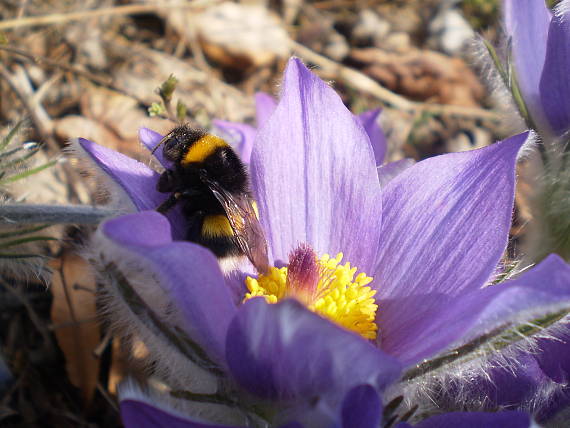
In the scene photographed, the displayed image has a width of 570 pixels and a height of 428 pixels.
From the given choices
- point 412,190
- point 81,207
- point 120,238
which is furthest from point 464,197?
point 81,207

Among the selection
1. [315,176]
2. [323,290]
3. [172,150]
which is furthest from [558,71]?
[172,150]

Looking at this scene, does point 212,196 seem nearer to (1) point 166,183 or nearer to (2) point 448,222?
(1) point 166,183

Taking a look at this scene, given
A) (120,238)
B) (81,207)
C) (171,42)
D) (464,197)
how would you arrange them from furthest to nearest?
(171,42) → (81,207) → (464,197) → (120,238)

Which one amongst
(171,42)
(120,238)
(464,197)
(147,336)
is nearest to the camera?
(120,238)

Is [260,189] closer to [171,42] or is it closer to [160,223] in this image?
[160,223]

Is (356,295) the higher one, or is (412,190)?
(412,190)

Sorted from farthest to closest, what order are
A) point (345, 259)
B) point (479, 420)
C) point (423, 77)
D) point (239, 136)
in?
point (423, 77), point (239, 136), point (345, 259), point (479, 420)
